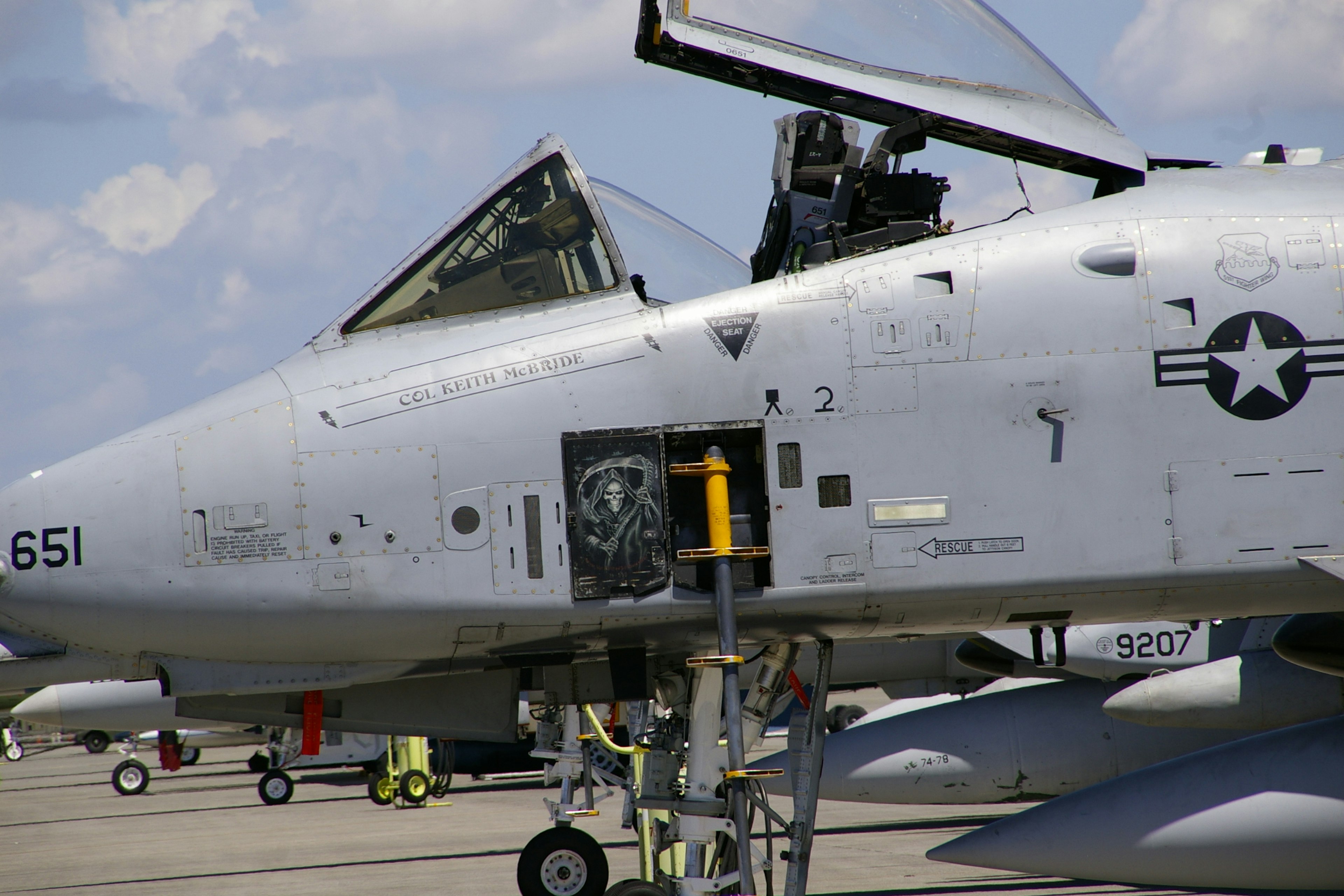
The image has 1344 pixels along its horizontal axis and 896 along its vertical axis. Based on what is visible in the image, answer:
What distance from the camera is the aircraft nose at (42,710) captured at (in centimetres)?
2034

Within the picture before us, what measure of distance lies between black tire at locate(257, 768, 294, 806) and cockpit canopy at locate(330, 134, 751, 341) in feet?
62.8

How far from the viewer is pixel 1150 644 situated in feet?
45.6

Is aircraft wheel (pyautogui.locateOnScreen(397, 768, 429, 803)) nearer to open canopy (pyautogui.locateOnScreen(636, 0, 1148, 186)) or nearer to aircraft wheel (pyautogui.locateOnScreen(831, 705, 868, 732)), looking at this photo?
aircraft wheel (pyautogui.locateOnScreen(831, 705, 868, 732))

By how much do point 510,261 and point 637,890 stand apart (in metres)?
3.32

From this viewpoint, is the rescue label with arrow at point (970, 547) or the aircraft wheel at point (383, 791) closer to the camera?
the rescue label with arrow at point (970, 547)

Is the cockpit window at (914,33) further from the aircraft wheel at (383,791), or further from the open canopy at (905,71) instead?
the aircraft wheel at (383,791)

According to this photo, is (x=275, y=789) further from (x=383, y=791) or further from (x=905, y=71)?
(x=905, y=71)

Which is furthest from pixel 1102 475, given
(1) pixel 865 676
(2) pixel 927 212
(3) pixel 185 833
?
(3) pixel 185 833

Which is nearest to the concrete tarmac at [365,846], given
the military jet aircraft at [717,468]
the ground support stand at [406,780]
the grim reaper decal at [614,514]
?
the ground support stand at [406,780]

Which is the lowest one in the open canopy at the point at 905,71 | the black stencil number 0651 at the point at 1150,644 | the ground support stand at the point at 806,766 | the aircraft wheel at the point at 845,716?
the aircraft wheel at the point at 845,716

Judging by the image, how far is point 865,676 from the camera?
16359 millimetres

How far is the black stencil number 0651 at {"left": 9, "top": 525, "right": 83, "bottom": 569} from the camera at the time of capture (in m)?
5.12

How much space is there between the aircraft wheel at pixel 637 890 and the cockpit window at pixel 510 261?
3124mm

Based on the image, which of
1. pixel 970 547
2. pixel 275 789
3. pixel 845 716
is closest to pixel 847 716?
pixel 845 716
